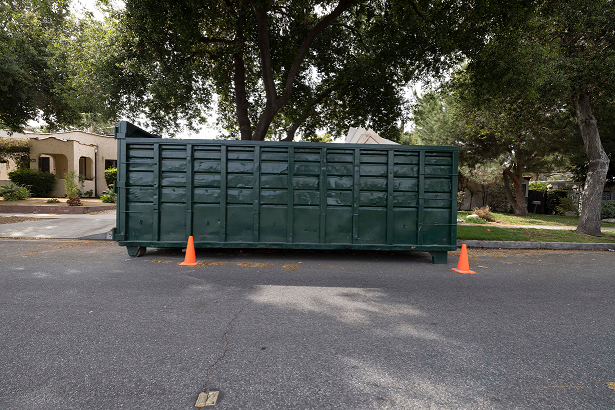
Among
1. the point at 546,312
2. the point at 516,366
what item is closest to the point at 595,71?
the point at 546,312

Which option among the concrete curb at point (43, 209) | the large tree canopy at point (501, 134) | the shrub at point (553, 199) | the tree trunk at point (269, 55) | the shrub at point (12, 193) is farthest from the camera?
the shrub at point (553, 199)

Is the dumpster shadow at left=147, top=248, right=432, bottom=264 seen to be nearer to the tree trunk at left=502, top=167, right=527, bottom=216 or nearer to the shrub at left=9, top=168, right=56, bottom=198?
the tree trunk at left=502, top=167, right=527, bottom=216

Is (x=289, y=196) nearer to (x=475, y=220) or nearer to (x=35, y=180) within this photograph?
(x=475, y=220)

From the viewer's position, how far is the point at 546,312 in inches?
162

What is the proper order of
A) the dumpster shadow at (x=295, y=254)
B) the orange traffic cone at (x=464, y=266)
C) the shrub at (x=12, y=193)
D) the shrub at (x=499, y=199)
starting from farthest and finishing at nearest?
the shrub at (x=499, y=199)
the shrub at (x=12, y=193)
the dumpster shadow at (x=295, y=254)
the orange traffic cone at (x=464, y=266)

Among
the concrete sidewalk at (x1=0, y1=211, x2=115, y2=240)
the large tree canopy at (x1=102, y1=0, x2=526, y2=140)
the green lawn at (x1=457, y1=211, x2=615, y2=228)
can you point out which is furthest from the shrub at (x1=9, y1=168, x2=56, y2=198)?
the green lawn at (x1=457, y1=211, x2=615, y2=228)

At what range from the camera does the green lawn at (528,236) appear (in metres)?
9.98

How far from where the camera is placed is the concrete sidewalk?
9.57 meters

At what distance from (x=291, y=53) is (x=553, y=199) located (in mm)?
20312

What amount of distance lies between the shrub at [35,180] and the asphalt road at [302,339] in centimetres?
1694

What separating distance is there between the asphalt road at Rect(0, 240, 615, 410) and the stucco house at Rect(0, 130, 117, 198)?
17956 mm

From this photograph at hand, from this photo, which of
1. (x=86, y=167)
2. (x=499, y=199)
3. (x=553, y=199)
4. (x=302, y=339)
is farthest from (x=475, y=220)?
(x=86, y=167)

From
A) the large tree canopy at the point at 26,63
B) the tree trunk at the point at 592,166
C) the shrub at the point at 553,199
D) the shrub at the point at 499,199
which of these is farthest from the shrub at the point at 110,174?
the shrub at the point at 553,199

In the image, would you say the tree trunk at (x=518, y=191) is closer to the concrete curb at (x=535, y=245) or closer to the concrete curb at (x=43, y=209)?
the concrete curb at (x=535, y=245)
